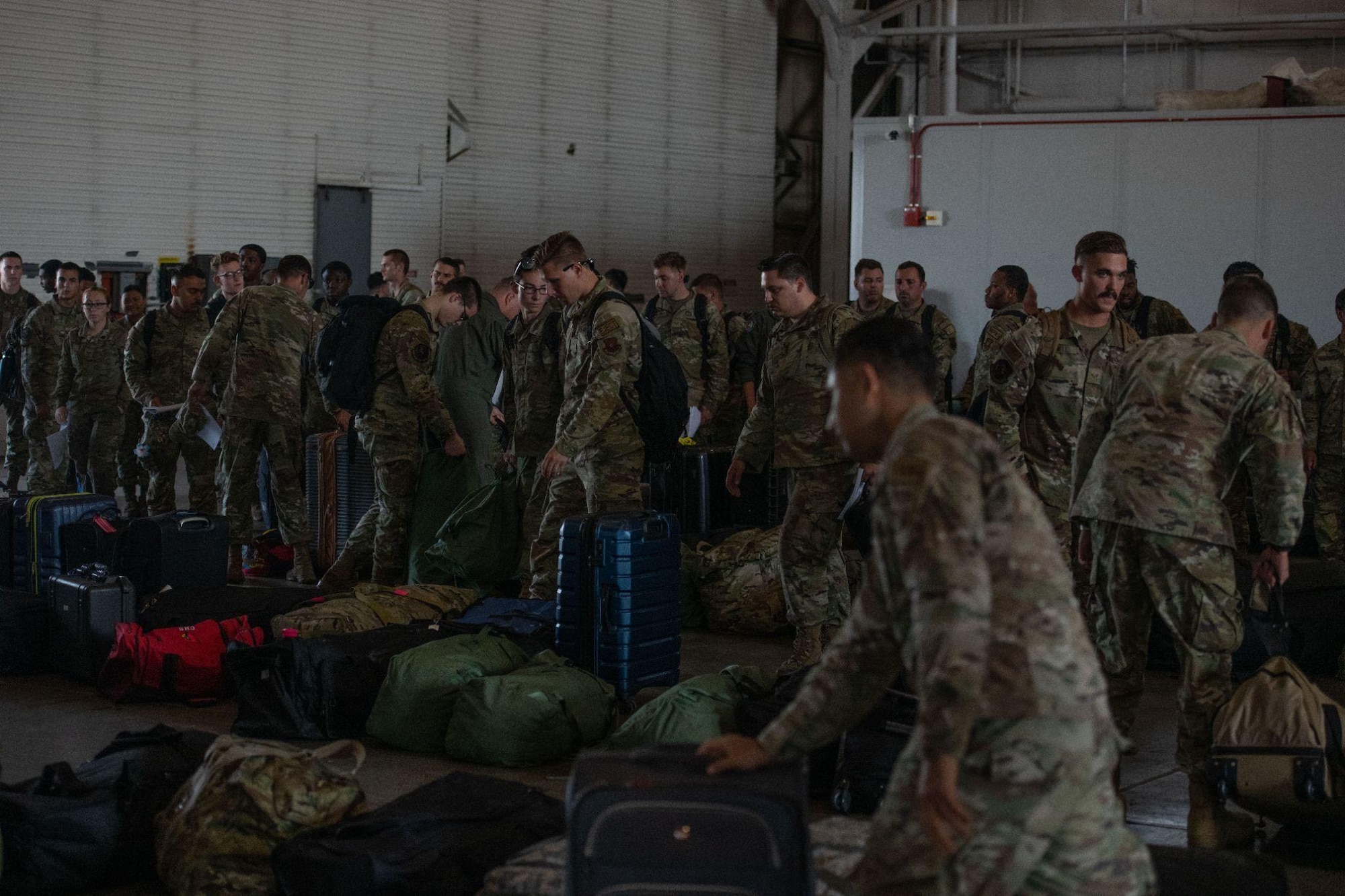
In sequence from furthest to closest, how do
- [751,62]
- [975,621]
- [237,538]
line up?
[751,62], [237,538], [975,621]

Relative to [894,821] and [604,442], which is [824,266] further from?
[894,821]

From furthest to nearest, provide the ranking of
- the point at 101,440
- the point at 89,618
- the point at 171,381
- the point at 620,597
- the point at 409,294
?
the point at 101,440 < the point at 409,294 < the point at 171,381 < the point at 89,618 < the point at 620,597

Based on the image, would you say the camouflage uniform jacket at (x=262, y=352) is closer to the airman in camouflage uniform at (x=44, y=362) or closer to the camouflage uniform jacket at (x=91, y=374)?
the camouflage uniform jacket at (x=91, y=374)

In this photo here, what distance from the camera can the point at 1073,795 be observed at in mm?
2445

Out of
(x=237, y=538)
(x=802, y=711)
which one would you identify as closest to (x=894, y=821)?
(x=802, y=711)

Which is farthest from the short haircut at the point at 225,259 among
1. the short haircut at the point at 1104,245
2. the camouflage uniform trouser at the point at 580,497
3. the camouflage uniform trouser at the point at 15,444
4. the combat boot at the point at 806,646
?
the short haircut at the point at 1104,245

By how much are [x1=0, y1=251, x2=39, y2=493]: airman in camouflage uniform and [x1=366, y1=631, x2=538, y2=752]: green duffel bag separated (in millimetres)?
8167

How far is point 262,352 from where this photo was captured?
337 inches

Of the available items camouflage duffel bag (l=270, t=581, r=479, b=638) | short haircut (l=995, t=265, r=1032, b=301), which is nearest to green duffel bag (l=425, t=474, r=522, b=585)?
camouflage duffel bag (l=270, t=581, r=479, b=638)

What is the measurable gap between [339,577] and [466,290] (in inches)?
72.0

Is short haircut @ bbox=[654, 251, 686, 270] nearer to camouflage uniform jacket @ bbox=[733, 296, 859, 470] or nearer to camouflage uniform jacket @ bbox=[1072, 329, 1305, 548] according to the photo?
camouflage uniform jacket @ bbox=[733, 296, 859, 470]

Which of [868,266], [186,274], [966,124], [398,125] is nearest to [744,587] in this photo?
[868,266]

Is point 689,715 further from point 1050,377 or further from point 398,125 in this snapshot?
point 398,125

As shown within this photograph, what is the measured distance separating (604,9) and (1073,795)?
1534cm
